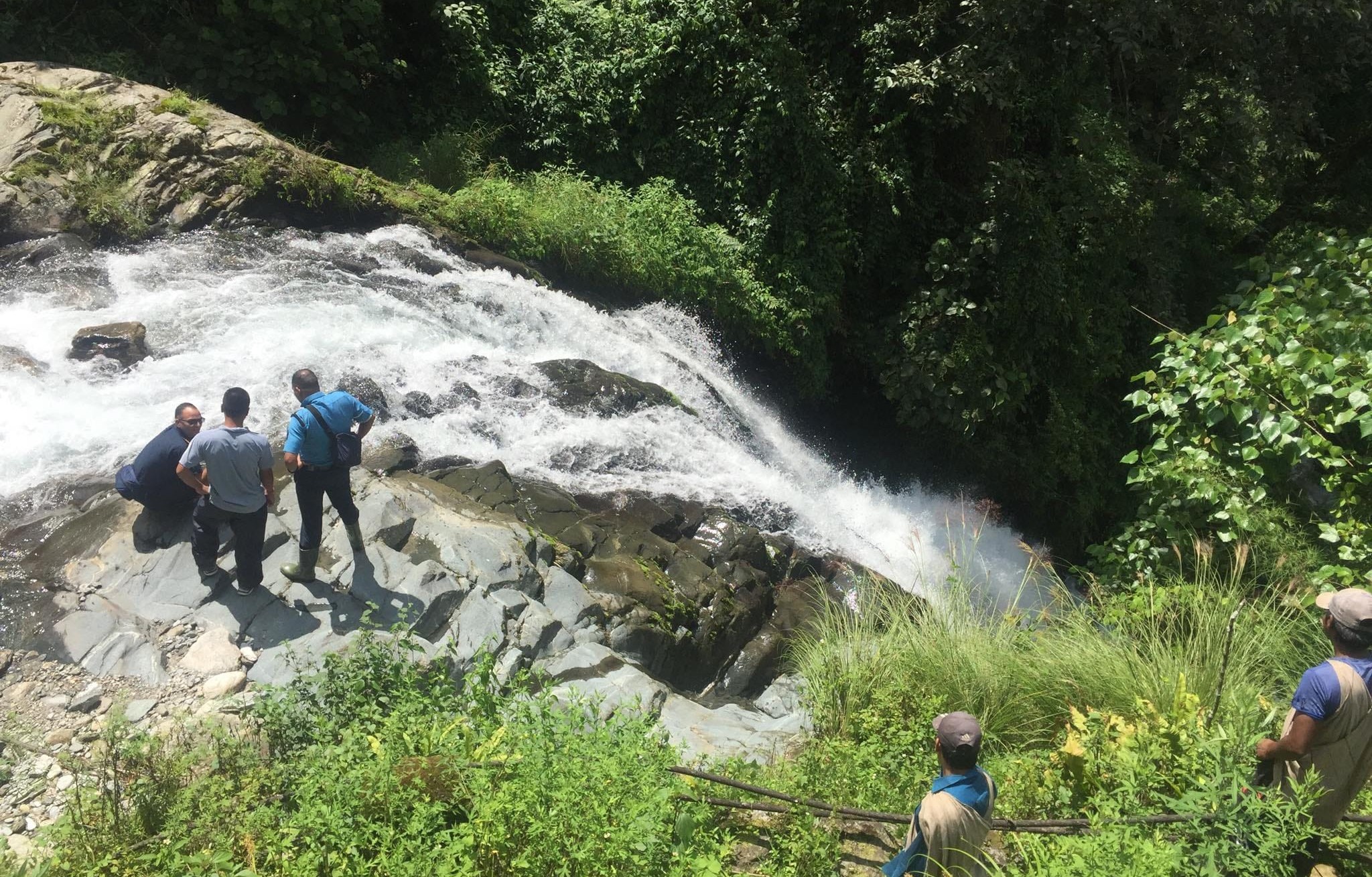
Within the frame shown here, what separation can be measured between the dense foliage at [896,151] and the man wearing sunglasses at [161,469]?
6.82m

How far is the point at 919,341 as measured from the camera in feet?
37.4

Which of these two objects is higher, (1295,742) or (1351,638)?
(1351,638)

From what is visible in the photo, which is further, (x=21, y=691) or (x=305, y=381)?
(x=305, y=381)

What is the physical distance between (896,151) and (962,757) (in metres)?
10.3

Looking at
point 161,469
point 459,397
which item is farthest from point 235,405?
point 459,397

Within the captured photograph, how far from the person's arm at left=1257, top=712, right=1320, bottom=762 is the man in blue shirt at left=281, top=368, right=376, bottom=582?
4886mm

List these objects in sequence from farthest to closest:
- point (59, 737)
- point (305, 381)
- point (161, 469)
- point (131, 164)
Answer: point (131, 164) < point (161, 469) < point (305, 381) < point (59, 737)

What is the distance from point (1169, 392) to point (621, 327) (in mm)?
6115

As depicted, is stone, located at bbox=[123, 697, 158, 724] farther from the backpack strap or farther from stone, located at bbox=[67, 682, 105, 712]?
the backpack strap

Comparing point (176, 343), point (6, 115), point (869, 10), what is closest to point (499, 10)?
point (869, 10)

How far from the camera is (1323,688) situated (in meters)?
3.07

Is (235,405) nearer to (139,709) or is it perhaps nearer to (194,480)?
(194,480)

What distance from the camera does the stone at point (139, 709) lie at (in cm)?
480

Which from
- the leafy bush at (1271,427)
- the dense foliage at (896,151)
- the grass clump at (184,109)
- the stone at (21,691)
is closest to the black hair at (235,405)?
the stone at (21,691)
